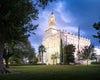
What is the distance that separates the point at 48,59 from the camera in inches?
3999

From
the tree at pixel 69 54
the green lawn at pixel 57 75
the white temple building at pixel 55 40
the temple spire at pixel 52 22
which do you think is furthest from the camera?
the temple spire at pixel 52 22

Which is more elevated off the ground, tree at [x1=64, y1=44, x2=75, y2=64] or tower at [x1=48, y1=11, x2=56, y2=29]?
tower at [x1=48, y1=11, x2=56, y2=29]

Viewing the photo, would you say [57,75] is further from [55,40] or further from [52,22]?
[52,22]

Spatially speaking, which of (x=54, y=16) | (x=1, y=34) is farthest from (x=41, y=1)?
(x=54, y=16)

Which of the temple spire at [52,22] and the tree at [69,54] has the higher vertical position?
the temple spire at [52,22]

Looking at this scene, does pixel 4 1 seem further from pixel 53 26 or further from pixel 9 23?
pixel 53 26

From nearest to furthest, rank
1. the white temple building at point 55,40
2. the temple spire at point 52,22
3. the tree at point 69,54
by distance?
the tree at point 69,54, the white temple building at point 55,40, the temple spire at point 52,22

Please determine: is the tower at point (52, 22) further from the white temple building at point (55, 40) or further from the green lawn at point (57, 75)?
the green lawn at point (57, 75)

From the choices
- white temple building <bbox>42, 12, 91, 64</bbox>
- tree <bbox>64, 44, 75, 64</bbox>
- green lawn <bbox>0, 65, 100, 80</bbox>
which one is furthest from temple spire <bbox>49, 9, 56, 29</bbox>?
green lawn <bbox>0, 65, 100, 80</bbox>

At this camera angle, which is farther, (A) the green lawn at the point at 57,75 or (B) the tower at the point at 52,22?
(B) the tower at the point at 52,22

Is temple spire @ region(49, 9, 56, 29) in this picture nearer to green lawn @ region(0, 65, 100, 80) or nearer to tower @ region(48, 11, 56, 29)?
tower @ region(48, 11, 56, 29)

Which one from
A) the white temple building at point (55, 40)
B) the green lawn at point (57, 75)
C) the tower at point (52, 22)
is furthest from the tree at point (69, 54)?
the tower at point (52, 22)

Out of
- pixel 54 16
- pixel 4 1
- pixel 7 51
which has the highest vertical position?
pixel 54 16

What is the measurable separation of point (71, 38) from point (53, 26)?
23446mm
